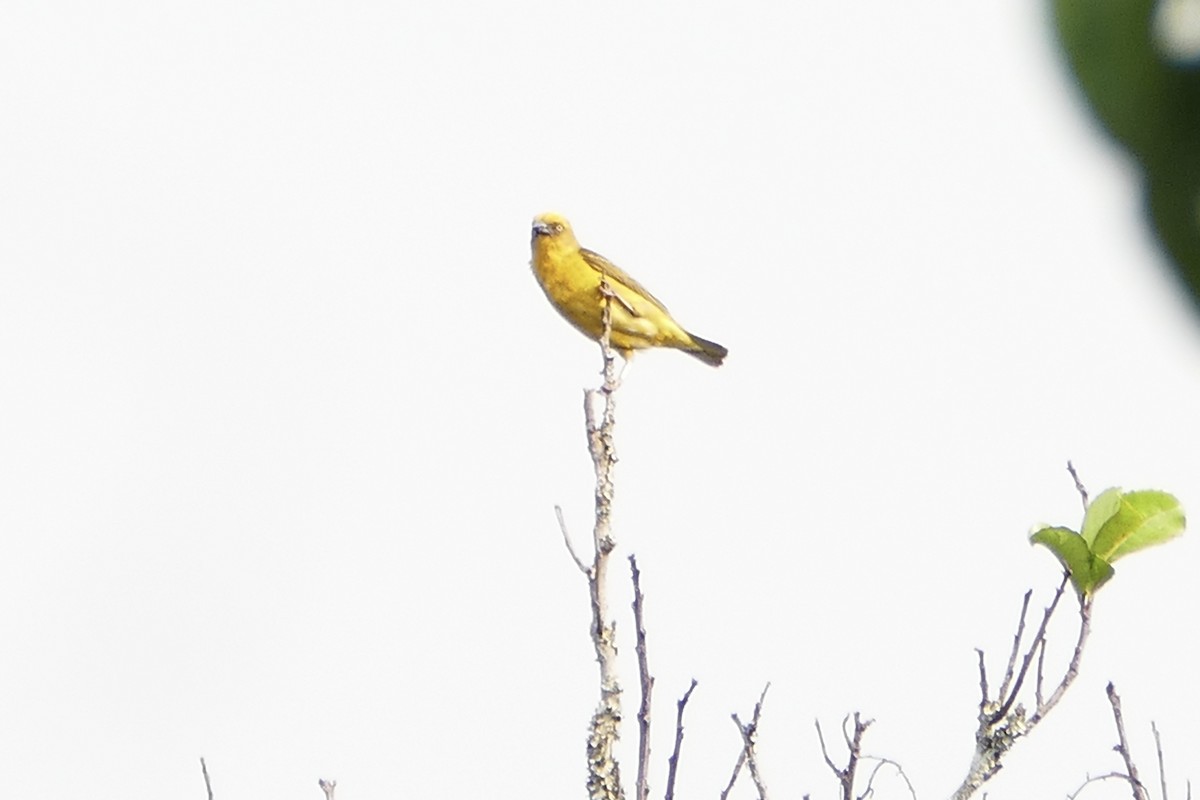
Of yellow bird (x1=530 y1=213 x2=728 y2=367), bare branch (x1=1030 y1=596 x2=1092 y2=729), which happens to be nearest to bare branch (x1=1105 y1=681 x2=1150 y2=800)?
bare branch (x1=1030 y1=596 x2=1092 y2=729)

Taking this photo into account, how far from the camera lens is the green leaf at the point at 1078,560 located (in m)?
3.36

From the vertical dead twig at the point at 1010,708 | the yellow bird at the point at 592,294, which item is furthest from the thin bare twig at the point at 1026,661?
the yellow bird at the point at 592,294

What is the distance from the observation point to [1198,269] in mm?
310

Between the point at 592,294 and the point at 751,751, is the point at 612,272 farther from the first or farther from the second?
the point at 751,751

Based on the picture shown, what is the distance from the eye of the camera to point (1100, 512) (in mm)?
3404

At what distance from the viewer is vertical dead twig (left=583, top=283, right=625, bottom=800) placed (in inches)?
136

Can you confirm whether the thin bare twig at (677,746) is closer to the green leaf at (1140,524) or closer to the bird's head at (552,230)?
the green leaf at (1140,524)

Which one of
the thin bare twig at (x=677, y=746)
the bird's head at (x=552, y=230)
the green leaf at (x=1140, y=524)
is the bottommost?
the thin bare twig at (x=677, y=746)

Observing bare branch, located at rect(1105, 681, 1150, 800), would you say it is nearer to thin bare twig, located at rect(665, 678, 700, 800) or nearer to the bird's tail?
thin bare twig, located at rect(665, 678, 700, 800)

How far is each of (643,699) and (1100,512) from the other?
115 centimetres

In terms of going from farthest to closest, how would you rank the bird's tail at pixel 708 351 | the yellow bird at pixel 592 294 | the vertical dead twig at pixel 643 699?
the bird's tail at pixel 708 351
the yellow bird at pixel 592 294
the vertical dead twig at pixel 643 699

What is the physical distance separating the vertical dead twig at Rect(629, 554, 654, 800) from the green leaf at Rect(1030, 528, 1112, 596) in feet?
3.06

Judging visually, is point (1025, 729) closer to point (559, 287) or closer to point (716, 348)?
point (559, 287)

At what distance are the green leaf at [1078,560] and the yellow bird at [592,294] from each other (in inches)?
176
